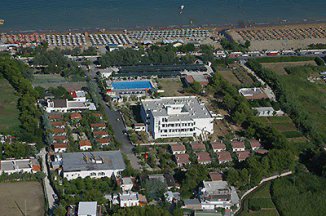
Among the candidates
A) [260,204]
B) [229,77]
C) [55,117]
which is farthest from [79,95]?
[260,204]

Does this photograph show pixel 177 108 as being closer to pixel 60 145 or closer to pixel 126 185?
pixel 60 145

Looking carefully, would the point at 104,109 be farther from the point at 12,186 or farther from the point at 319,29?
the point at 319,29

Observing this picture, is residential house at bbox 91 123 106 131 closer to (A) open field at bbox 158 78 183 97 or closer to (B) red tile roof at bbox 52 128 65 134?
(B) red tile roof at bbox 52 128 65 134

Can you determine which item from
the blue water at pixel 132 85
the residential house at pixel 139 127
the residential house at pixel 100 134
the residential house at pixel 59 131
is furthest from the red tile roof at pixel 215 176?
the blue water at pixel 132 85

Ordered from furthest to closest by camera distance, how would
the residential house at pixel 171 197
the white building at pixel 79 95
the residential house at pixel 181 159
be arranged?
1. the white building at pixel 79 95
2. the residential house at pixel 181 159
3. the residential house at pixel 171 197

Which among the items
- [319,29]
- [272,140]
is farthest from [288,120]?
[319,29]

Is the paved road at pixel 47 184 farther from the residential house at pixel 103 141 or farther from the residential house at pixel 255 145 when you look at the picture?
the residential house at pixel 255 145
